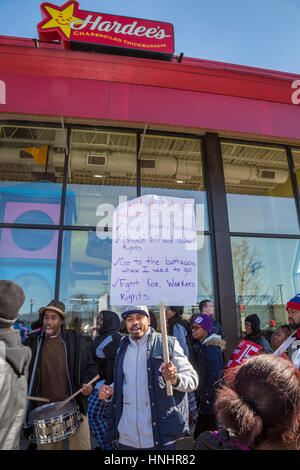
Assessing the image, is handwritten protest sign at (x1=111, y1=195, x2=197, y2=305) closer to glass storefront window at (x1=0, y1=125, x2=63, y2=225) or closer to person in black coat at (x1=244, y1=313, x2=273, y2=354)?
person in black coat at (x1=244, y1=313, x2=273, y2=354)

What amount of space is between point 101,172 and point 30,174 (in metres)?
1.39

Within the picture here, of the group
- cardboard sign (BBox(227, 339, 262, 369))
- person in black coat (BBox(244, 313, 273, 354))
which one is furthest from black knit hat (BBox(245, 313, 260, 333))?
cardboard sign (BBox(227, 339, 262, 369))

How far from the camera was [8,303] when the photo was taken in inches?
72.1

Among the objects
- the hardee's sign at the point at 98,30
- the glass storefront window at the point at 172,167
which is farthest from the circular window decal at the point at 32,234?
the hardee's sign at the point at 98,30

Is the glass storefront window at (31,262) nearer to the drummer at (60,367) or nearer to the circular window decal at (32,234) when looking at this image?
the circular window decal at (32,234)

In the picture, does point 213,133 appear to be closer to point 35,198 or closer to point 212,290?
point 212,290

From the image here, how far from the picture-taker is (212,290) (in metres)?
5.48

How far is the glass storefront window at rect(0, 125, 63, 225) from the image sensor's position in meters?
5.57

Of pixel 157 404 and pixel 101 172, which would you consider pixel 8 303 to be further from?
pixel 101 172

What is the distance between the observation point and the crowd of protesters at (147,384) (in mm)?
1140

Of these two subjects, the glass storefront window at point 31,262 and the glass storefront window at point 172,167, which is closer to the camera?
the glass storefront window at point 31,262

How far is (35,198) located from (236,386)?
208 inches

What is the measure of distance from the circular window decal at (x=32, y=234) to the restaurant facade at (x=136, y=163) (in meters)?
0.02
